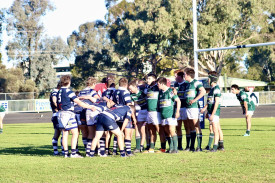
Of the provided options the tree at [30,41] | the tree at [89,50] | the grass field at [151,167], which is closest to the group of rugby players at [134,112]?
the grass field at [151,167]

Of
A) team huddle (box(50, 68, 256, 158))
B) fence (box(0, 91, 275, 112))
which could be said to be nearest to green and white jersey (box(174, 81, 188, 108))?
team huddle (box(50, 68, 256, 158))

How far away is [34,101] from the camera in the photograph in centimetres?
5069

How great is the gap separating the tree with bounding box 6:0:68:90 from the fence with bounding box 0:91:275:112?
6.85m

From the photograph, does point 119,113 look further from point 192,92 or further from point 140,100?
point 192,92

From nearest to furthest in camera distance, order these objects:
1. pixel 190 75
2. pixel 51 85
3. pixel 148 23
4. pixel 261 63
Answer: pixel 190 75
pixel 148 23
pixel 51 85
pixel 261 63

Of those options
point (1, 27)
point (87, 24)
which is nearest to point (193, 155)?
point (1, 27)

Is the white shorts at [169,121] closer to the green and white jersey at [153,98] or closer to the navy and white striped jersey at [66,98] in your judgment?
the green and white jersey at [153,98]

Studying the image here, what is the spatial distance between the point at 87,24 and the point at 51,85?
1481 cm

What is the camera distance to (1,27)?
63156 mm

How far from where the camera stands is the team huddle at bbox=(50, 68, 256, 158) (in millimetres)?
10641

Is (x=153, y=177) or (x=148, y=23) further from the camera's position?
(x=148, y=23)

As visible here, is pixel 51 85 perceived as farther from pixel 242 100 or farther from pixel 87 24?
pixel 242 100

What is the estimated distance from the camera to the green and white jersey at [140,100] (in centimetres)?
1194

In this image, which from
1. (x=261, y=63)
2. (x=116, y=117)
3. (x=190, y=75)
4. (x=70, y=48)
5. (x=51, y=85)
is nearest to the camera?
(x=116, y=117)
